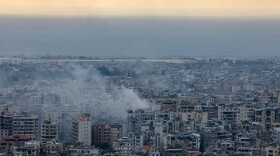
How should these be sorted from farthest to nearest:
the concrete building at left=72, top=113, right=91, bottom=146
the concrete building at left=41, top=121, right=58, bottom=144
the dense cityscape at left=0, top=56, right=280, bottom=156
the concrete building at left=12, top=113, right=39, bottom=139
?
1. the concrete building at left=12, top=113, right=39, bottom=139
2. the concrete building at left=41, top=121, right=58, bottom=144
3. the concrete building at left=72, top=113, right=91, bottom=146
4. the dense cityscape at left=0, top=56, right=280, bottom=156

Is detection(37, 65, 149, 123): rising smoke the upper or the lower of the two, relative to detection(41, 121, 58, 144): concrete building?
upper

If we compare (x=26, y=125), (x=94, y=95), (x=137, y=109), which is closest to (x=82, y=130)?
(x=26, y=125)

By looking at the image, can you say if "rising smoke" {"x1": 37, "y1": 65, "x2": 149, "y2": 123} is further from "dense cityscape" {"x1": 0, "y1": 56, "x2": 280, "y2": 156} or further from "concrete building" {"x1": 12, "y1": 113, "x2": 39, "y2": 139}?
"concrete building" {"x1": 12, "y1": 113, "x2": 39, "y2": 139}

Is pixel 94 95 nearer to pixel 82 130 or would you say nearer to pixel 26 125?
pixel 26 125

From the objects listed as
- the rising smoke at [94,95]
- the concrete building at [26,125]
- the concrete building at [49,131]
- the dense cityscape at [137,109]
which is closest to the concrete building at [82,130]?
the dense cityscape at [137,109]

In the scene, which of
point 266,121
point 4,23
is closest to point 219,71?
point 4,23

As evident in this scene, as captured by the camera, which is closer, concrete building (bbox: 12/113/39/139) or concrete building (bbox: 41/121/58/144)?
concrete building (bbox: 41/121/58/144)

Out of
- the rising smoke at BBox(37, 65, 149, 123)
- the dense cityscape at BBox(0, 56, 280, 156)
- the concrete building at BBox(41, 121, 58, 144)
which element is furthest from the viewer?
the rising smoke at BBox(37, 65, 149, 123)

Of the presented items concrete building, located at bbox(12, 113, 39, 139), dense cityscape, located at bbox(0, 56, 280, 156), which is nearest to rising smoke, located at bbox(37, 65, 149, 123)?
dense cityscape, located at bbox(0, 56, 280, 156)
